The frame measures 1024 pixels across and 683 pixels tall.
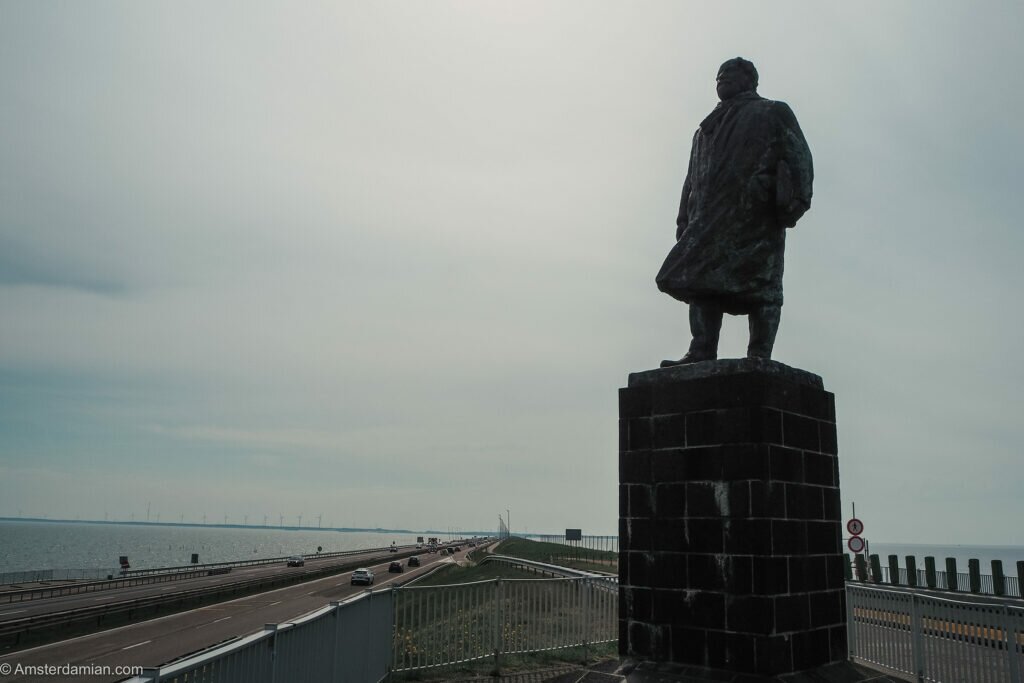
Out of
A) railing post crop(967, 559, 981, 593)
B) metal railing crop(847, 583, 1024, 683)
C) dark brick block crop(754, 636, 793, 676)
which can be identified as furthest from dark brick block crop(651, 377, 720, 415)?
railing post crop(967, 559, 981, 593)

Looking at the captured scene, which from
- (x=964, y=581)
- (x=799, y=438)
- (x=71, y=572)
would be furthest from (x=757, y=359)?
(x=71, y=572)

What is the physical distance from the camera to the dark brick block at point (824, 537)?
7012 millimetres

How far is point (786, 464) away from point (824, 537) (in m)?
0.96

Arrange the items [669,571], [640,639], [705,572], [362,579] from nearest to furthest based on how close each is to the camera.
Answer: [705,572], [669,571], [640,639], [362,579]

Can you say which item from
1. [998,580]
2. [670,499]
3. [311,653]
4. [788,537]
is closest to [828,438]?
[788,537]

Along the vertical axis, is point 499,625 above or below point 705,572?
below

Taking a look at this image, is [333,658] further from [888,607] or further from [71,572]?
[71,572]

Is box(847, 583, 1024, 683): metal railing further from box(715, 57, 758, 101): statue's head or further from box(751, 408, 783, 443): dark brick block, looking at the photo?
box(715, 57, 758, 101): statue's head

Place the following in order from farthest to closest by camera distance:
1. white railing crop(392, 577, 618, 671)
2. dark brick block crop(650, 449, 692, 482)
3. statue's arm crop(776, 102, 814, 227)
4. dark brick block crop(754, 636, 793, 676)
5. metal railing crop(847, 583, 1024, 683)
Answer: white railing crop(392, 577, 618, 671)
metal railing crop(847, 583, 1024, 683)
statue's arm crop(776, 102, 814, 227)
dark brick block crop(650, 449, 692, 482)
dark brick block crop(754, 636, 793, 676)

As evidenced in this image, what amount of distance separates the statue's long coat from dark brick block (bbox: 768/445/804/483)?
157cm

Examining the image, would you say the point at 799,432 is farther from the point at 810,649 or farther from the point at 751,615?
the point at 810,649

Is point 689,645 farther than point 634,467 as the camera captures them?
No

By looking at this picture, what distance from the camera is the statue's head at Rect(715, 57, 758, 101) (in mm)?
8102

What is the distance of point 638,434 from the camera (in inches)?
297
